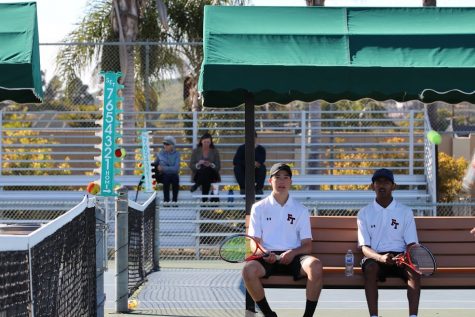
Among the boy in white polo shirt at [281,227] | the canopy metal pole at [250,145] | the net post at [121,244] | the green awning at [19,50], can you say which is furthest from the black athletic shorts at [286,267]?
the green awning at [19,50]

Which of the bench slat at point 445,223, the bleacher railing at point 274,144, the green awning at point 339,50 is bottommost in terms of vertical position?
the bench slat at point 445,223

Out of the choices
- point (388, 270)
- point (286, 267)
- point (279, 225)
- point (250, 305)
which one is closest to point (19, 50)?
point (279, 225)

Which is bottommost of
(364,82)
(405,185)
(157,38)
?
(405,185)

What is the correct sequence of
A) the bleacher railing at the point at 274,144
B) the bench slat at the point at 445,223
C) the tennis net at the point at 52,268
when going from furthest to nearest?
the bleacher railing at the point at 274,144
the bench slat at the point at 445,223
the tennis net at the point at 52,268

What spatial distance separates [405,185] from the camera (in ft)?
74.4

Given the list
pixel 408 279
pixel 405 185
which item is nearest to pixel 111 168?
pixel 405 185

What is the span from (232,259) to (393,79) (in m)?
2.19

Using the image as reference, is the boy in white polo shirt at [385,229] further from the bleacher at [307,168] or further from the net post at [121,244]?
the bleacher at [307,168]

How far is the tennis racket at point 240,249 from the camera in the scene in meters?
9.48

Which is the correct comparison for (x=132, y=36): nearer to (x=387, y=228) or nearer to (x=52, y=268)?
(x=387, y=228)

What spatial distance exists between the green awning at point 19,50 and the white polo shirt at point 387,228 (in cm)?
389

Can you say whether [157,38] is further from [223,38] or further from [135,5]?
[223,38]

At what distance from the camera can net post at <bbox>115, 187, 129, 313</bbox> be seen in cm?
1112

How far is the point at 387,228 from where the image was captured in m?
9.73
